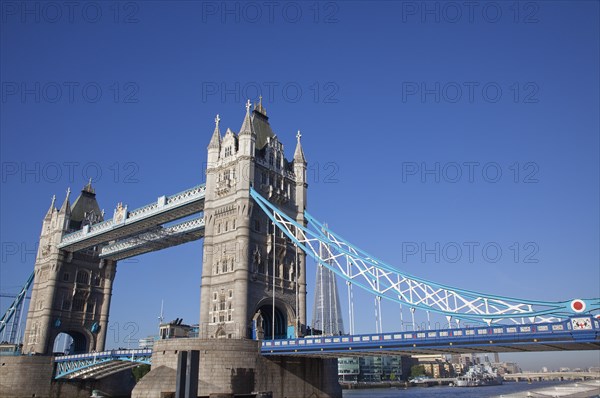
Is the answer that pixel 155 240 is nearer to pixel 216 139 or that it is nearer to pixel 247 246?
pixel 216 139

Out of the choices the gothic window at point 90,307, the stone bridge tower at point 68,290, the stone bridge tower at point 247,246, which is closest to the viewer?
the stone bridge tower at point 247,246

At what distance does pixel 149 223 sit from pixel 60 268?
837 inches

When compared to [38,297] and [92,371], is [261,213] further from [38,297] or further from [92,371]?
[38,297]

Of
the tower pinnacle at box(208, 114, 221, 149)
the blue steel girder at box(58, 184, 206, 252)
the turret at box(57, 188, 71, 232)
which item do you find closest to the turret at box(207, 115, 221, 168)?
the tower pinnacle at box(208, 114, 221, 149)

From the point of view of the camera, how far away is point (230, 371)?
42.6 m

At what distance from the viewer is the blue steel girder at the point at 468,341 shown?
31266mm

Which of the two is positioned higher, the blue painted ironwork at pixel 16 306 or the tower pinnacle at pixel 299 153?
the tower pinnacle at pixel 299 153

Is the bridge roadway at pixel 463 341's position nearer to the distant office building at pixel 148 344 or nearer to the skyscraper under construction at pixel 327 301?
the distant office building at pixel 148 344

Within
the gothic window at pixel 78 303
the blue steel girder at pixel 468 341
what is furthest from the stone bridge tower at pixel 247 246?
the gothic window at pixel 78 303

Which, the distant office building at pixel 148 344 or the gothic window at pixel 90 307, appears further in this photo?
the gothic window at pixel 90 307

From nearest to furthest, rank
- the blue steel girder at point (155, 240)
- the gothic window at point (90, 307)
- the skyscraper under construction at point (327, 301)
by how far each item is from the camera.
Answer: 1. the blue steel girder at point (155, 240)
2. the gothic window at point (90, 307)
3. the skyscraper under construction at point (327, 301)

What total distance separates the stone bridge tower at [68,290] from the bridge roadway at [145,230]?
2.33 m

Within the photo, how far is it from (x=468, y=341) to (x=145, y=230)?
153 feet

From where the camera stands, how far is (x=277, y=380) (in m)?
45.7
